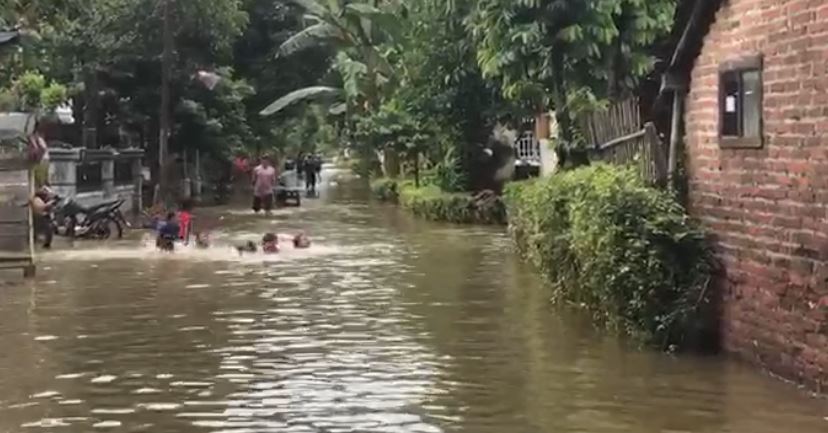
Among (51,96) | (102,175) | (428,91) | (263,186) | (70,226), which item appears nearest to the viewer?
(70,226)

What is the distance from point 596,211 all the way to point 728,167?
1426mm

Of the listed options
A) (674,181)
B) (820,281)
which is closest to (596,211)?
(674,181)

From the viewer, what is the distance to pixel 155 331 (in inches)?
503

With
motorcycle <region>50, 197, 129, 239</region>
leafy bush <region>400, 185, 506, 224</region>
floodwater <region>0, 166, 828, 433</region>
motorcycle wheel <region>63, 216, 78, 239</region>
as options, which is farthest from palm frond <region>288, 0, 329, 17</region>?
floodwater <region>0, 166, 828, 433</region>

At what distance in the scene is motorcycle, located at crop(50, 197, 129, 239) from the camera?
25125mm

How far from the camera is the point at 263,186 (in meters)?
34.5

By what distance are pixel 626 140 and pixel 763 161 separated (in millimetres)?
4028

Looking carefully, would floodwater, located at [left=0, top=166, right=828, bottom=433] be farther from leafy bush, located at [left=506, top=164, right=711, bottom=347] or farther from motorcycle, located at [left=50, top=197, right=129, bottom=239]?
motorcycle, located at [left=50, top=197, right=129, bottom=239]

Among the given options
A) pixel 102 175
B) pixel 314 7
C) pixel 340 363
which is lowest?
pixel 340 363

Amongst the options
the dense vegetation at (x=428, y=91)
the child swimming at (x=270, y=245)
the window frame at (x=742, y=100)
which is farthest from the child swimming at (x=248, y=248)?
the window frame at (x=742, y=100)

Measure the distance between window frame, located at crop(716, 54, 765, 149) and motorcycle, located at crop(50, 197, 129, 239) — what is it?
16.7 metres

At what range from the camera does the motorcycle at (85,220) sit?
82.4 ft

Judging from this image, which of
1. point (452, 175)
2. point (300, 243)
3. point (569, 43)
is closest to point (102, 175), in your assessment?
point (452, 175)

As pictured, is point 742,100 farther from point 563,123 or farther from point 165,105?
point 165,105
